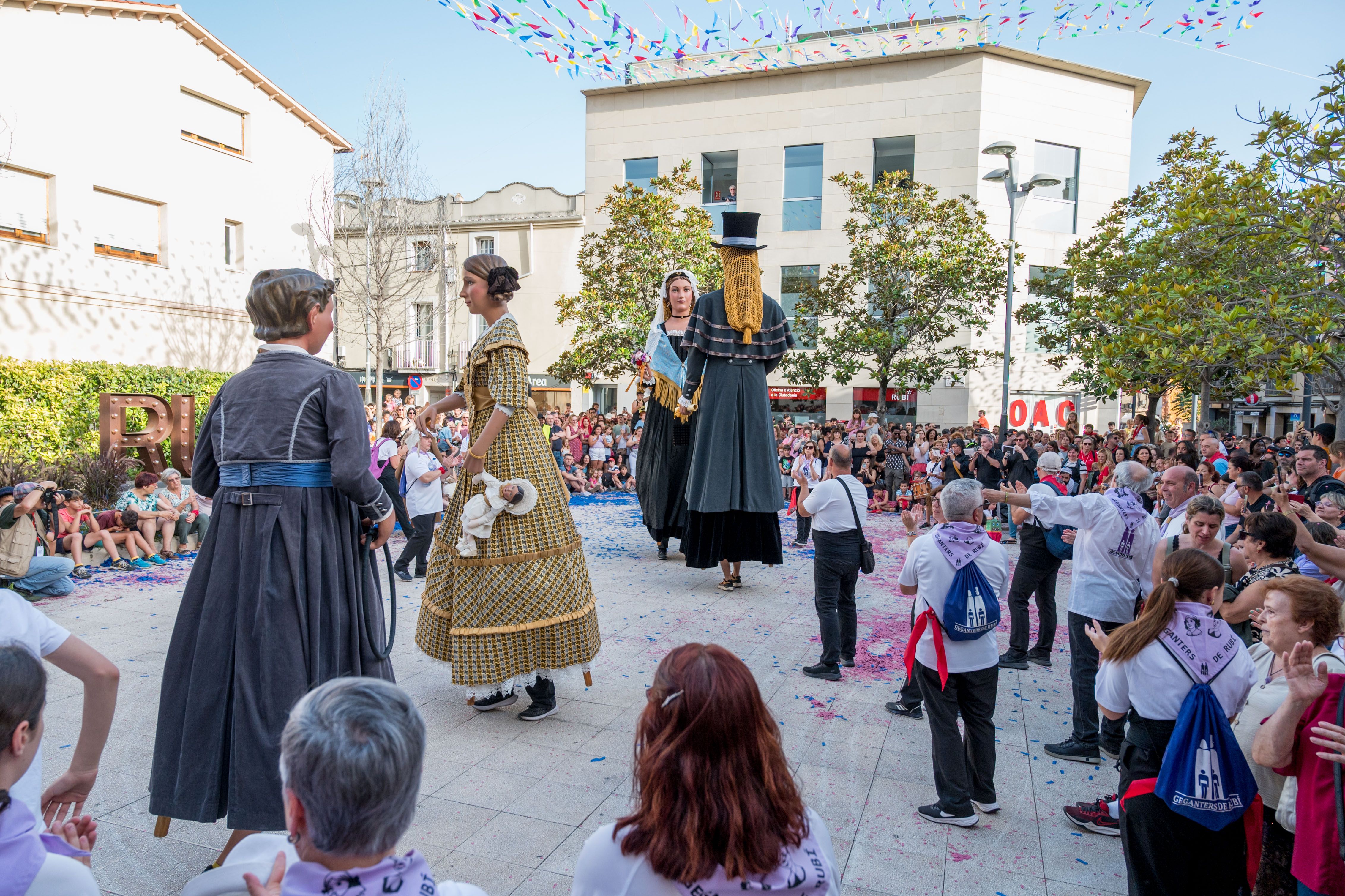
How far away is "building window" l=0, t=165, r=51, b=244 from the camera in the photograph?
1494 cm

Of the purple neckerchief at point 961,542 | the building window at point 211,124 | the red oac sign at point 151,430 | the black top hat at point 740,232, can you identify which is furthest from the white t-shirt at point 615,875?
the building window at point 211,124

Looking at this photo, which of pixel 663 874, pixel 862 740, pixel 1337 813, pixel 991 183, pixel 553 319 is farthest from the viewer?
pixel 553 319

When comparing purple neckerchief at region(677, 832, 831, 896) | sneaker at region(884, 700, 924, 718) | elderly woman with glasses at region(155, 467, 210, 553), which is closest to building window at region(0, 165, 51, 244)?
elderly woman with glasses at region(155, 467, 210, 553)

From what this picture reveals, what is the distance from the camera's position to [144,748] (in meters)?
3.98

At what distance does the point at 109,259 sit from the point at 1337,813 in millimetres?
20178

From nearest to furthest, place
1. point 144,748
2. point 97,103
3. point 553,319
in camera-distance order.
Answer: point 144,748 → point 97,103 → point 553,319

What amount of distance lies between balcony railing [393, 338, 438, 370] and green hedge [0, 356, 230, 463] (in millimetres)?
14899

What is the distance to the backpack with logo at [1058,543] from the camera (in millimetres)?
5469

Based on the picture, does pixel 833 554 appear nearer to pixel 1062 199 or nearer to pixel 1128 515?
pixel 1128 515

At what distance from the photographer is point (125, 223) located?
1714 centimetres

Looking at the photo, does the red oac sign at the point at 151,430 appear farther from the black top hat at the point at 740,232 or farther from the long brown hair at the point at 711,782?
the long brown hair at the point at 711,782

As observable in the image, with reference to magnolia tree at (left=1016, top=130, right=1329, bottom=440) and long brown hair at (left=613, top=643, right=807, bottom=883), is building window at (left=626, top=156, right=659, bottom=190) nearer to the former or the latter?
magnolia tree at (left=1016, top=130, right=1329, bottom=440)

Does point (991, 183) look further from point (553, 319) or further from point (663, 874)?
point (663, 874)

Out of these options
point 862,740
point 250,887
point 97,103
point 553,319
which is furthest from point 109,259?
point 250,887
